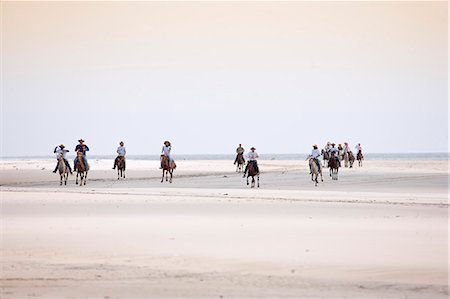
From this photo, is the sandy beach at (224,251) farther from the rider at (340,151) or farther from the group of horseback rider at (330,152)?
the rider at (340,151)

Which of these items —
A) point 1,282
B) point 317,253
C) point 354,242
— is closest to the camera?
point 1,282

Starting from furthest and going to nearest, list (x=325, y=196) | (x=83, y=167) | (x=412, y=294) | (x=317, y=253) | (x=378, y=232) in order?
(x=83, y=167)
(x=325, y=196)
(x=378, y=232)
(x=317, y=253)
(x=412, y=294)

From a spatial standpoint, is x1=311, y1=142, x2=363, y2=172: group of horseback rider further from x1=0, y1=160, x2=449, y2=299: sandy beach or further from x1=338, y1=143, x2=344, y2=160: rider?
x1=0, y1=160, x2=449, y2=299: sandy beach

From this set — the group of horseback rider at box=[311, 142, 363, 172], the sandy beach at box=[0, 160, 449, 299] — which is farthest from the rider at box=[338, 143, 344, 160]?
the sandy beach at box=[0, 160, 449, 299]

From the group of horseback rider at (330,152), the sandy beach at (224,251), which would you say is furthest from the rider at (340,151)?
the sandy beach at (224,251)

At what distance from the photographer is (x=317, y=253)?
15.0 metres

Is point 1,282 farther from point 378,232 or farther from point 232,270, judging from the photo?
point 378,232

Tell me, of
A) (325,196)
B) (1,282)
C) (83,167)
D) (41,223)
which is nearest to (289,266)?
(1,282)

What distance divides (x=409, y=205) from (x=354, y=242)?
1073 cm

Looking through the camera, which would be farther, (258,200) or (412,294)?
Answer: (258,200)

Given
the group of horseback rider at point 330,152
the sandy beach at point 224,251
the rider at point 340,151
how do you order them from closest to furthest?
the sandy beach at point 224,251 → the group of horseback rider at point 330,152 → the rider at point 340,151

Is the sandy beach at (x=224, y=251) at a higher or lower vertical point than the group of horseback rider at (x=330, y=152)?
lower

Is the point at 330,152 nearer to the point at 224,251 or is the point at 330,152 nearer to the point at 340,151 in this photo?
the point at 340,151

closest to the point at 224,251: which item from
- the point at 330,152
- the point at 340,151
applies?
the point at 330,152
